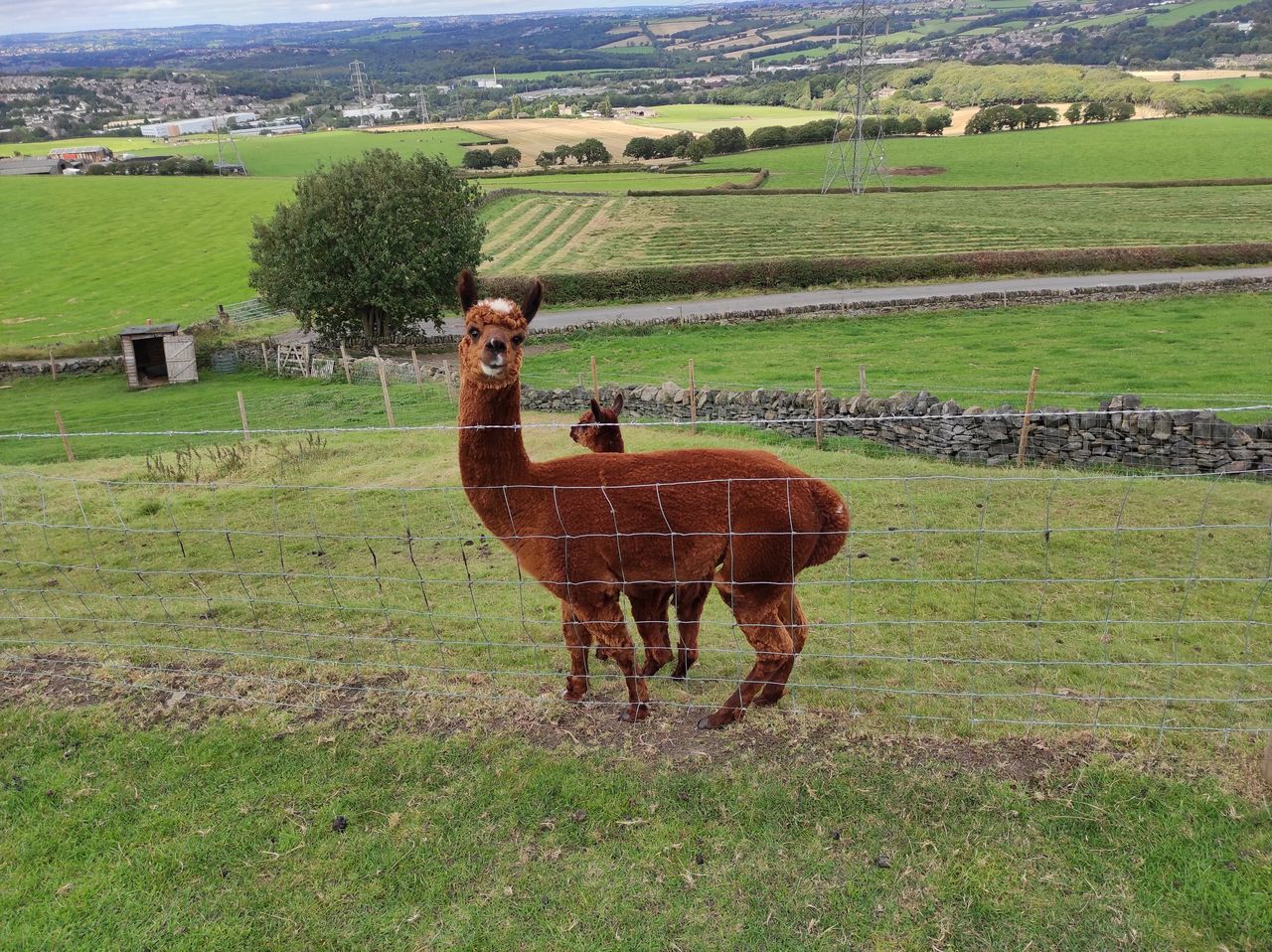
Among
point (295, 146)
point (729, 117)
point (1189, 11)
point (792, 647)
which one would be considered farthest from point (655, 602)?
point (1189, 11)

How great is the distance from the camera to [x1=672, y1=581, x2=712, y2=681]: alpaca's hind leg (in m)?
6.56

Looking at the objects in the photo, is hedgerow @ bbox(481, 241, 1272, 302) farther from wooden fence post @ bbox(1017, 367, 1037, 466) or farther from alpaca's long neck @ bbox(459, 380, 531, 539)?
alpaca's long neck @ bbox(459, 380, 531, 539)

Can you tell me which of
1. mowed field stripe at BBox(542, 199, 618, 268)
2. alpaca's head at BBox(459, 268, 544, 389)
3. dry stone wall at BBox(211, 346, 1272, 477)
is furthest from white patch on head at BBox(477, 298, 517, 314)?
mowed field stripe at BBox(542, 199, 618, 268)

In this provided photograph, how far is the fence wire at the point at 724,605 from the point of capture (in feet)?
20.1

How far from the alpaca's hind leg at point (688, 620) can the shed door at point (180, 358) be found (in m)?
29.0

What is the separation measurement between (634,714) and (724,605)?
257 centimetres

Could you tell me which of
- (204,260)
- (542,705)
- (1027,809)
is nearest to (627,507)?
(542,705)

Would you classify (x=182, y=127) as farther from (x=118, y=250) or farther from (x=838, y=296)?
(x=838, y=296)

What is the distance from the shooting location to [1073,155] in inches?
2795

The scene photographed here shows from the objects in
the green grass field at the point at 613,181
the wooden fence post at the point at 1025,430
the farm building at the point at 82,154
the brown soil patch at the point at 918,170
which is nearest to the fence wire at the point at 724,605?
the wooden fence post at the point at 1025,430

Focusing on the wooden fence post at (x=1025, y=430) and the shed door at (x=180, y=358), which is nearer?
the wooden fence post at (x=1025, y=430)

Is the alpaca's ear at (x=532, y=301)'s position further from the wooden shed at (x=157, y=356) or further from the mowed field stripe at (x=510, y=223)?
the mowed field stripe at (x=510, y=223)

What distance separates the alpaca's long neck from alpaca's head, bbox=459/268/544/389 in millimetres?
97

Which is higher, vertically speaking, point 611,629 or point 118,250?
point 118,250
